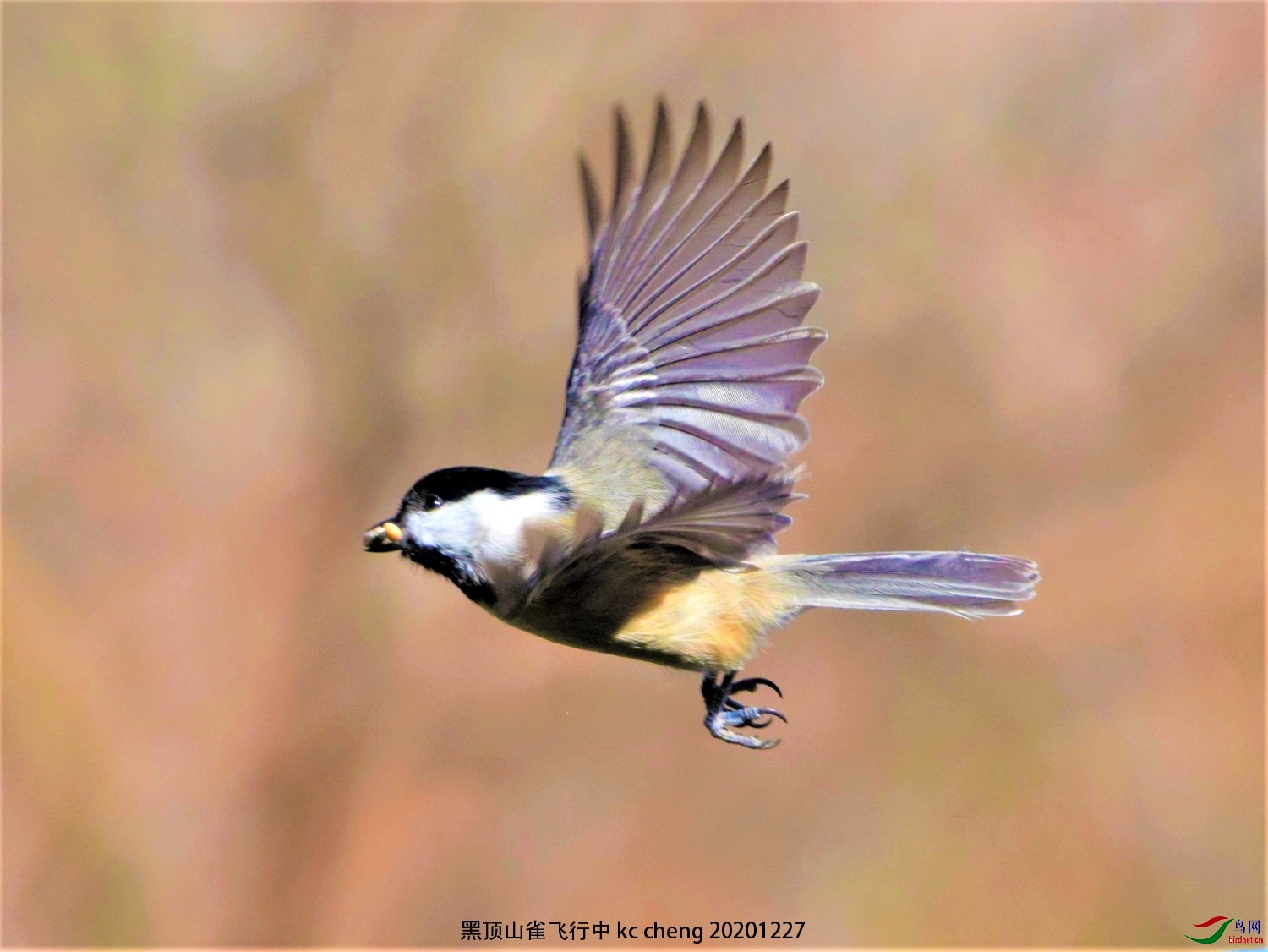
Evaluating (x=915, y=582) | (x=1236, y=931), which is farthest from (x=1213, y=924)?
(x=915, y=582)

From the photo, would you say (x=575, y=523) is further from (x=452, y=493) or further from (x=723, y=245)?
(x=723, y=245)

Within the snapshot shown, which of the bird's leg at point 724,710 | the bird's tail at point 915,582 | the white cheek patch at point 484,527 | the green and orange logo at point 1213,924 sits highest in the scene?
the white cheek patch at point 484,527

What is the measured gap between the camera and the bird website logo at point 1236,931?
2729 mm

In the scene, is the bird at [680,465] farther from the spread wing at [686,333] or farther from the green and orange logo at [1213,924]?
the green and orange logo at [1213,924]

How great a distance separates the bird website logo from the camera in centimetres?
273

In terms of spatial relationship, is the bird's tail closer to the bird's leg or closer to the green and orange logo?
the bird's leg

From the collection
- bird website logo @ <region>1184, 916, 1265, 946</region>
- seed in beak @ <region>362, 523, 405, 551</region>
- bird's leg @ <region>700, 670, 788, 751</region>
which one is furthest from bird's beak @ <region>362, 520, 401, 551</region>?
bird website logo @ <region>1184, 916, 1265, 946</region>

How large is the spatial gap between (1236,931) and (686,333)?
2440mm

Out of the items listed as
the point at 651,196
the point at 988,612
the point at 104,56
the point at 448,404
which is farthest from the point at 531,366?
the point at 988,612

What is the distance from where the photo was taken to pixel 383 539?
1269 millimetres

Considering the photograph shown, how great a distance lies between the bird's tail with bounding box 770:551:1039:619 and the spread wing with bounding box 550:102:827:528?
0.16 metres

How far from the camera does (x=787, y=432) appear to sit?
141cm

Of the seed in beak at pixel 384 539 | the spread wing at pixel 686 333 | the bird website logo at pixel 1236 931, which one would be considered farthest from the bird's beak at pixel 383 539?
the bird website logo at pixel 1236 931

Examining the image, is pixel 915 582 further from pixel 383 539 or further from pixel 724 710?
pixel 383 539
